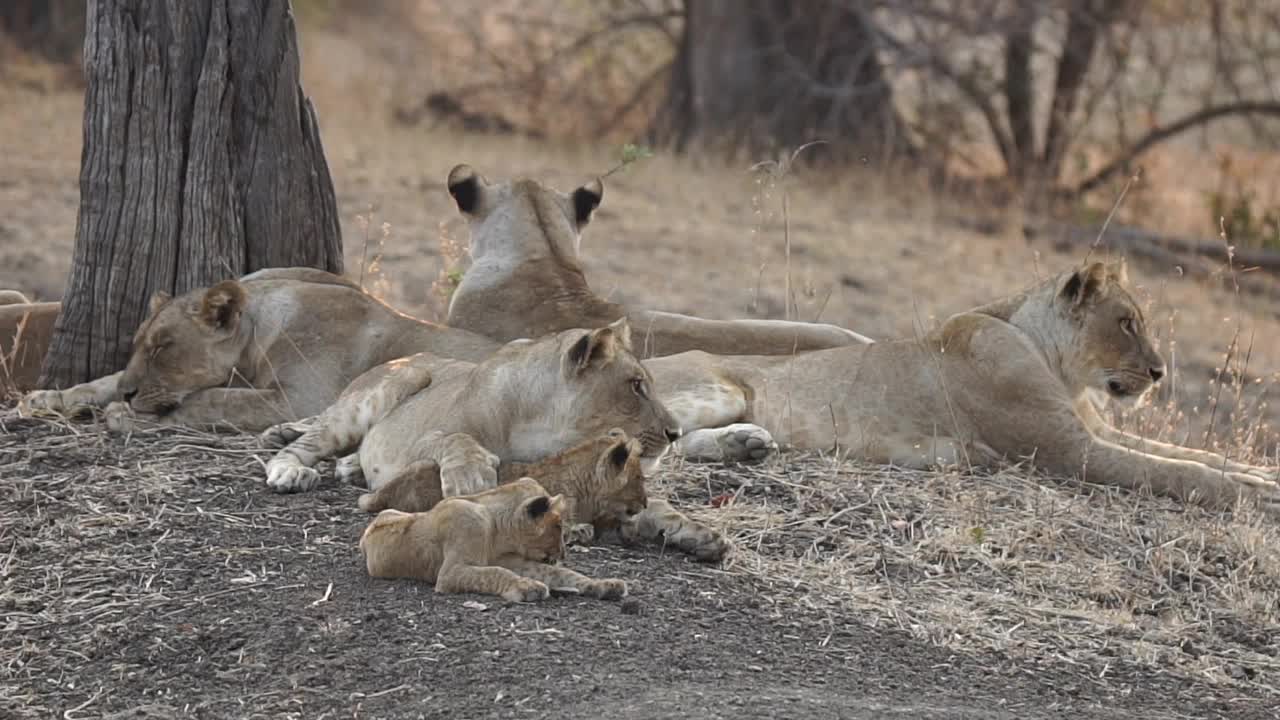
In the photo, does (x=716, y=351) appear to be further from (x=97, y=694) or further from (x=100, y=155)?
(x=97, y=694)

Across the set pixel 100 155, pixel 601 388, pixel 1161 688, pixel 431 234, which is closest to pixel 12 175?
pixel 431 234

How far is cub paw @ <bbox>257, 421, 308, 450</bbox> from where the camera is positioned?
6.02 metres

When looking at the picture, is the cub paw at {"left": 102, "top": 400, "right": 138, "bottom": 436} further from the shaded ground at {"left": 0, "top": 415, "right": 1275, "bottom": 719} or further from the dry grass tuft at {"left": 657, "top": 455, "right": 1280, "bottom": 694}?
the dry grass tuft at {"left": 657, "top": 455, "right": 1280, "bottom": 694}

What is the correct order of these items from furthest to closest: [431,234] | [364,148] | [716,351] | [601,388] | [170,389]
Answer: [364,148] < [431,234] < [716,351] < [170,389] < [601,388]

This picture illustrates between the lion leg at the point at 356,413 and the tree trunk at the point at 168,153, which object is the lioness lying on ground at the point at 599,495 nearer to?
the lion leg at the point at 356,413

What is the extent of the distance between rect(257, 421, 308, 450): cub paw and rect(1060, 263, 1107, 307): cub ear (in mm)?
2688

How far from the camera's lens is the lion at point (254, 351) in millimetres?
6297

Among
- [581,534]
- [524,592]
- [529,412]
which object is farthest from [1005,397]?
[524,592]

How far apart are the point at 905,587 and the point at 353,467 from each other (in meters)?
1.71

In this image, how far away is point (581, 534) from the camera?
505cm

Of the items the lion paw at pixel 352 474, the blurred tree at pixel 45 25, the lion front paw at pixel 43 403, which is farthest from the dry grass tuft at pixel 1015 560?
the blurred tree at pixel 45 25

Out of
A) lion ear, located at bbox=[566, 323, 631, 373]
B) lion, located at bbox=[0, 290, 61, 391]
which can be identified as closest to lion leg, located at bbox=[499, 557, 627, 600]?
lion ear, located at bbox=[566, 323, 631, 373]

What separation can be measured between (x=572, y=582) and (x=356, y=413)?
61.5 inches

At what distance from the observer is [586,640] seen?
427cm
